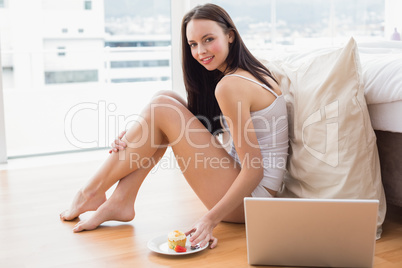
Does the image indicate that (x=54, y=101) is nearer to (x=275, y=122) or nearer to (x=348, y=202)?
(x=275, y=122)

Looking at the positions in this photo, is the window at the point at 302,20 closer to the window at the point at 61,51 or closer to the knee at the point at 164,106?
the window at the point at 61,51

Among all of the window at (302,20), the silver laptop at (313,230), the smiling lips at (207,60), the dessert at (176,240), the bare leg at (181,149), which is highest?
the window at (302,20)

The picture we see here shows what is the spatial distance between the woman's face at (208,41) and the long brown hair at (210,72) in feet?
0.07

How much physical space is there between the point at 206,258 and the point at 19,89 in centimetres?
271

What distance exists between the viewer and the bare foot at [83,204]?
2408 millimetres

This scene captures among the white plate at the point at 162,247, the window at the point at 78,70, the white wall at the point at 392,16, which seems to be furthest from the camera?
the white wall at the point at 392,16

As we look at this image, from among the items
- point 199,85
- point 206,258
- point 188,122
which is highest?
point 199,85

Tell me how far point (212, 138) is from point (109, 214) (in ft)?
1.80

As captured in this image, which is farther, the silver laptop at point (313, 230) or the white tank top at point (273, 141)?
the white tank top at point (273, 141)

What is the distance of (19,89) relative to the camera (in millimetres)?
4160


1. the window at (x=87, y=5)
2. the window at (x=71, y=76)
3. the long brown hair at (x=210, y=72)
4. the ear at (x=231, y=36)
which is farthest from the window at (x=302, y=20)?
the ear at (x=231, y=36)

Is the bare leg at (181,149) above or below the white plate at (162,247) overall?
above

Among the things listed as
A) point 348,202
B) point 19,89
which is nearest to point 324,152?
point 348,202

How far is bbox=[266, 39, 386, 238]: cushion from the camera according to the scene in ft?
6.84
